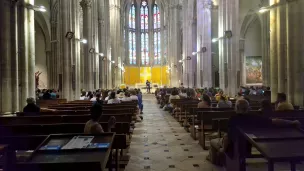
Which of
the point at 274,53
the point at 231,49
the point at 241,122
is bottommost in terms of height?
the point at 241,122

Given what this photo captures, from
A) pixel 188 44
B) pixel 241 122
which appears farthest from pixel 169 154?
pixel 188 44

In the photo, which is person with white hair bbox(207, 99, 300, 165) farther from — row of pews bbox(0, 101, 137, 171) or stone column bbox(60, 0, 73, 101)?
stone column bbox(60, 0, 73, 101)

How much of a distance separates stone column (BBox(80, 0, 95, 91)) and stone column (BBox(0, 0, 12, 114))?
13314 millimetres

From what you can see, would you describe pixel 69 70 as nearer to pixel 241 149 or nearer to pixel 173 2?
Result: pixel 241 149

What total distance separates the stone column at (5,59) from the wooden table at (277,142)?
947 cm

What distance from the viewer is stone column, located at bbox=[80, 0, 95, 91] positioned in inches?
955

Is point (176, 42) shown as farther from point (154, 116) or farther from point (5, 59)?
point (5, 59)

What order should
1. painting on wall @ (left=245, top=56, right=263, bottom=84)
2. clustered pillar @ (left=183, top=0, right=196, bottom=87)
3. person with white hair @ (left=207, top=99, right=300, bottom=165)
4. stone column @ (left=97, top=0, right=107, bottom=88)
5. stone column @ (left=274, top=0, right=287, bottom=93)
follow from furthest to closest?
clustered pillar @ (left=183, top=0, right=196, bottom=87) < painting on wall @ (left=245, top=56, right=263, bottom=84) < stone column @ (left=97, top=0, right=107, bottom=88) < stone column @ (left=274, top=0, right=287, bottom=93) < person with white hair @ (left=207, top=99, right=300, bottom=165)

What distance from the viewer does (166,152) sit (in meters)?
7.70

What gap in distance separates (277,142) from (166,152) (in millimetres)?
4478

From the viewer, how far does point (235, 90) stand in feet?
61.0

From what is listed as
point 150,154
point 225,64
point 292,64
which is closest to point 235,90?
point 225,64

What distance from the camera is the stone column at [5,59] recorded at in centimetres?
1076

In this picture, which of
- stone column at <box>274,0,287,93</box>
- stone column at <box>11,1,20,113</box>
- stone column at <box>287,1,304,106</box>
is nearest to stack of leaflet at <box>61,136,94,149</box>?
stone column at <box>11,1,20,113</box>
